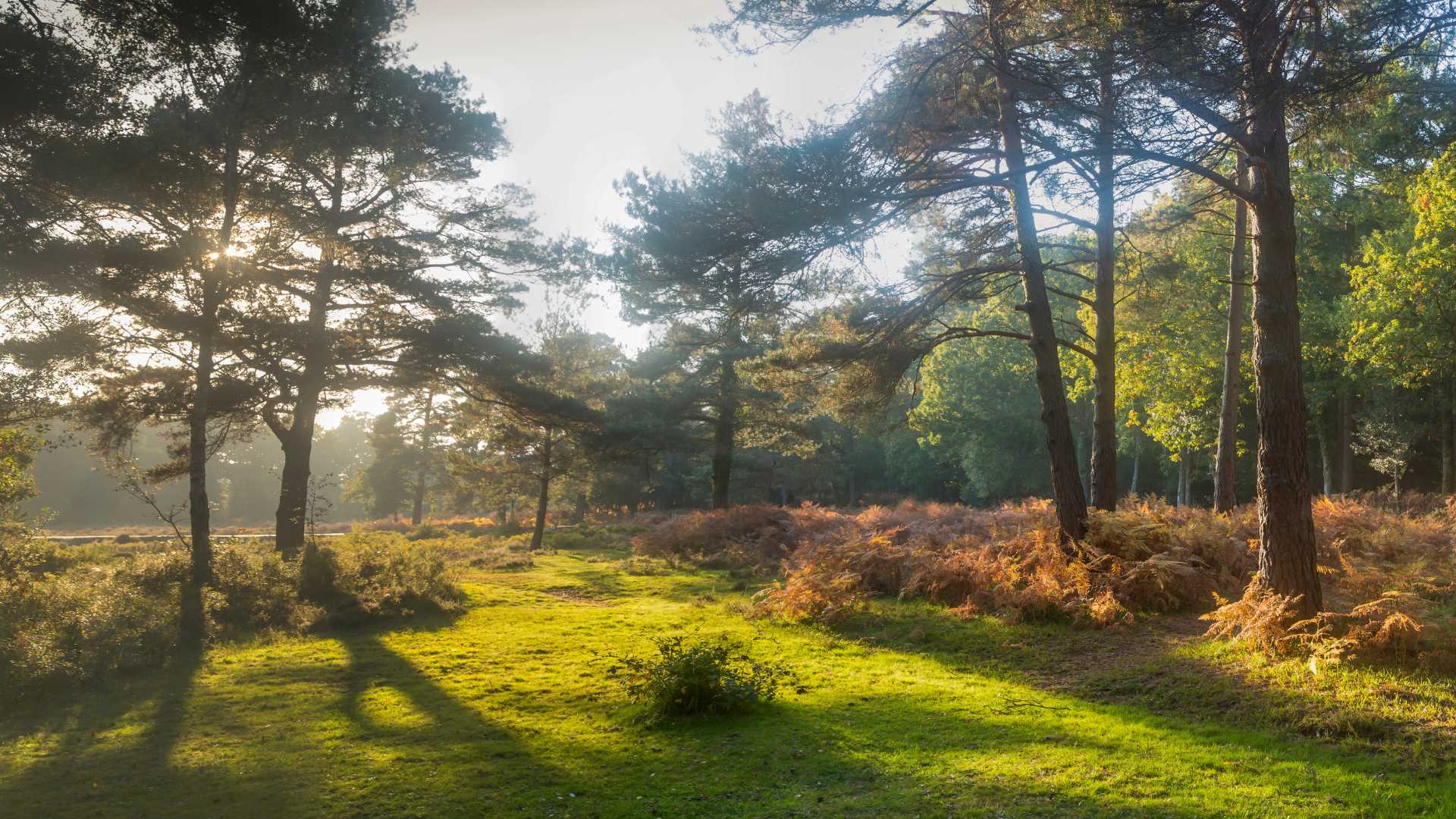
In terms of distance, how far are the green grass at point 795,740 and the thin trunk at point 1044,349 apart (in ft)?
8.40

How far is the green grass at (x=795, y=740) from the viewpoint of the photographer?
4668mm

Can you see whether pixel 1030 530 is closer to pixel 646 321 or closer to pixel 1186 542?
pixel 1186 542

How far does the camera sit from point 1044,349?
36.9 ft

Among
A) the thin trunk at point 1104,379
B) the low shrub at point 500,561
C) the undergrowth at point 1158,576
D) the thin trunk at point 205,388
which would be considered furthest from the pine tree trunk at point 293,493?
the thin trunk at point 1104,379

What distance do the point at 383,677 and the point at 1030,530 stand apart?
8.55m

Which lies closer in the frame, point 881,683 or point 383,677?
point 881,683

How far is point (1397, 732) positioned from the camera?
16.4 ft

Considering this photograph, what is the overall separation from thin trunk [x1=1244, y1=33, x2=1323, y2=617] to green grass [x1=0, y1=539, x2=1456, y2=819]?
1.06m

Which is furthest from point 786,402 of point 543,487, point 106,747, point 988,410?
point 988,410

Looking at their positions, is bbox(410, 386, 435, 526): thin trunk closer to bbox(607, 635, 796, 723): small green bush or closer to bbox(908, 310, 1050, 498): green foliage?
bbox(908, 310, 1050, 498): green foliage

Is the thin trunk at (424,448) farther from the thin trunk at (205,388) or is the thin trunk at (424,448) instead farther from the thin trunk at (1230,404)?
the thin trunk at (1230,404)

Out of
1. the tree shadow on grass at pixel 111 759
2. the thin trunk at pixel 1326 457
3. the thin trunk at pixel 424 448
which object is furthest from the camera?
the thin trunk at pixel 424 448

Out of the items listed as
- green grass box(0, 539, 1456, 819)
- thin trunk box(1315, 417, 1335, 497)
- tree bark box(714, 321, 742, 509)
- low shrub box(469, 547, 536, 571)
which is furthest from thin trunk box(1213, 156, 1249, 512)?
low shrub box(469, 547, 536, 571)

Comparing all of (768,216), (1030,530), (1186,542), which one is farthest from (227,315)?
(1186,542)
